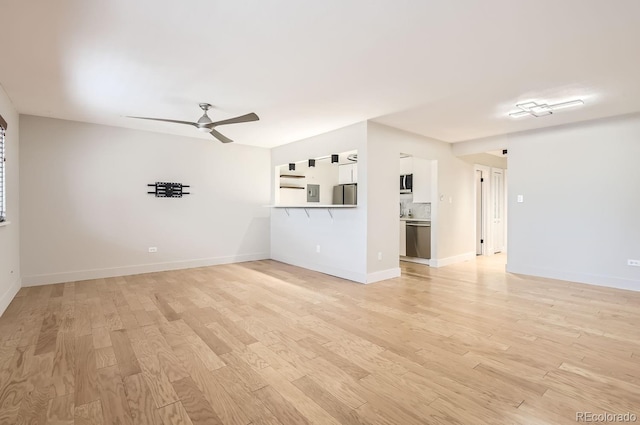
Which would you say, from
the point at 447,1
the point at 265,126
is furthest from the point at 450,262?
the point at 447,1

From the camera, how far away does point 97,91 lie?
3.61 meters

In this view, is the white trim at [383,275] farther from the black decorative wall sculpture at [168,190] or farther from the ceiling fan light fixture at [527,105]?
the black decorative wall sculpture at [168,190]

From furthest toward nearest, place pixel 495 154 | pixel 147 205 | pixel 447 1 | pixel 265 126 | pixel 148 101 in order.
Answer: pixel 495 154, pixel 147 205, pixel 265 126, pixel 148 101, pixel 447 1

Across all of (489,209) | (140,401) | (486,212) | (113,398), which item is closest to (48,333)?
(113,398)

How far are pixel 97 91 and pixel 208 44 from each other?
1.94 metres

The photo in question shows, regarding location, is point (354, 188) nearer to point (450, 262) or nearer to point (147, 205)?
point (450, 262)

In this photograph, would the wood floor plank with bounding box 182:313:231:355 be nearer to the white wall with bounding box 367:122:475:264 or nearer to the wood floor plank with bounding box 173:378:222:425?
the wood floor plank with bounding box 173:378:222:425

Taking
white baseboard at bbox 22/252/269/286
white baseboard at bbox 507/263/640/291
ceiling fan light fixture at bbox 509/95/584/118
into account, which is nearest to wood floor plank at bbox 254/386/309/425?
ceiling fan light fixture at bbox 509/95/584/118

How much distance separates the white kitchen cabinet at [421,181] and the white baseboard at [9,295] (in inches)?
254

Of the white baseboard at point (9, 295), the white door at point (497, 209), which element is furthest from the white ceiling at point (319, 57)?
the white door at point (497, 209)

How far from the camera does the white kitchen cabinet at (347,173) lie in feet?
25.0

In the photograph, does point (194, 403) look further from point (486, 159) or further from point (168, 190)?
point (486, 159)

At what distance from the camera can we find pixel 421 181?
6.61 m

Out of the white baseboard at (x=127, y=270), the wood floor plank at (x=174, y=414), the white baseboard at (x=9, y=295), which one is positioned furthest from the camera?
the white baseboard at (x=127, y=270)
